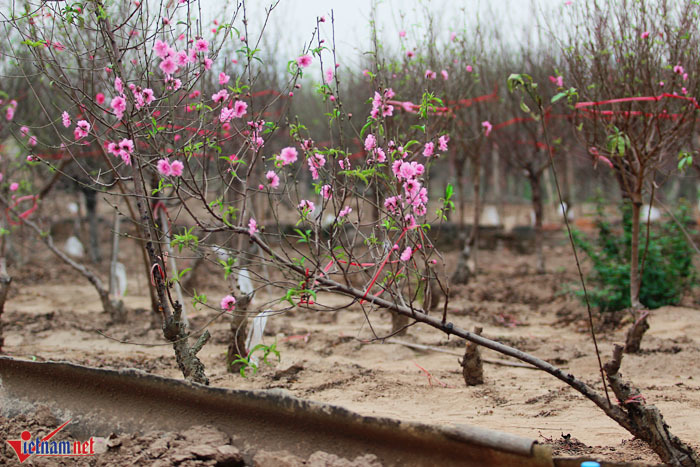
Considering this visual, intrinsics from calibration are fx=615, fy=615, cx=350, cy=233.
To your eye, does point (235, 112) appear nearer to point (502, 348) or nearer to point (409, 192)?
point (409, 192)

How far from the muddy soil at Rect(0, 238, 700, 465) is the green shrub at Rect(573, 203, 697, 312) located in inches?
13.4

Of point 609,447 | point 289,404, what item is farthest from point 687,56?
point 289,404

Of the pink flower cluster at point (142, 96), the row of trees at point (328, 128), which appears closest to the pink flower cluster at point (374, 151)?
the row of trees at point (328, 128)

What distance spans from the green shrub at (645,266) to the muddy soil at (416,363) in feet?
Answer: 1.12

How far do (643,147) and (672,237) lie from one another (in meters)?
2.70

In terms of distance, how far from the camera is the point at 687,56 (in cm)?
573

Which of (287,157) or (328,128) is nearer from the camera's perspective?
(287,157)

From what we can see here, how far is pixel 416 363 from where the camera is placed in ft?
17.8

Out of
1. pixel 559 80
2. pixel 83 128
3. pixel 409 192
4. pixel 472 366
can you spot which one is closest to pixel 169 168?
pixel 83 128

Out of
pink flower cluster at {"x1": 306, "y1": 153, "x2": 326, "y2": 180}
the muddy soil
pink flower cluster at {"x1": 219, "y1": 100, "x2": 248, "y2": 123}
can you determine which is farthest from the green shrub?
pink flower cluster at {"x1": 219, "y1": 100, "x2": 248, "y2": 123}

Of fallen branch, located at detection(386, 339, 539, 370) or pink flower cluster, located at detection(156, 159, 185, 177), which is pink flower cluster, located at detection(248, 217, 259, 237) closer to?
pink flower cluster, located at detection(156, 159, 185, 177)

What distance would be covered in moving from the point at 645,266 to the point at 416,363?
3484 millimetres

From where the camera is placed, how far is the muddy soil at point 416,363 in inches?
123

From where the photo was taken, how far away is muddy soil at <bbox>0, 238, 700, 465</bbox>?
3.14 metres
